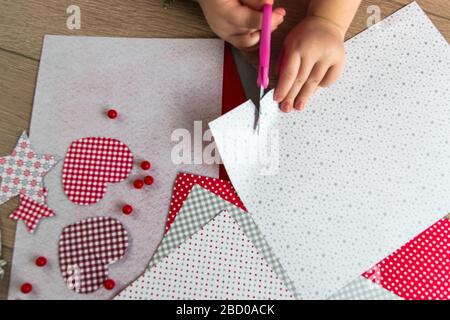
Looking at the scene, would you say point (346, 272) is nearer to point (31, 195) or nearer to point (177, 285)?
point (177, 285)

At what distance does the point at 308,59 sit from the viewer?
1.82ft

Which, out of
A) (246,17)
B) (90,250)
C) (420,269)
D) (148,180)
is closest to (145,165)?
(148,180)

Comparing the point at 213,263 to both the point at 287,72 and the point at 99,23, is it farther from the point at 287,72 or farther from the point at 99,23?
the point at 99,23

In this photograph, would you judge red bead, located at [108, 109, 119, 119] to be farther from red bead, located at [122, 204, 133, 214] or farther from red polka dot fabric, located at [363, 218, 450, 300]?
red polka dot fabric, located at [363, 218, 450, 300]

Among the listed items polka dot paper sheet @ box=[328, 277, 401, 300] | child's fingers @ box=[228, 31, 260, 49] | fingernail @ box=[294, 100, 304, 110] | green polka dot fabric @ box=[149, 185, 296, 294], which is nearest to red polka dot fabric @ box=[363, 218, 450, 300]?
polka dot paper sheet @ box=[328, 277, 401, 300]

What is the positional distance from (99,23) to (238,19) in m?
0.22

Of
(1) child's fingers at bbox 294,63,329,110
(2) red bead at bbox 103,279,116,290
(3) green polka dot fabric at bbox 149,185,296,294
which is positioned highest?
(1) child's fingers at bbox 294,63,329,110

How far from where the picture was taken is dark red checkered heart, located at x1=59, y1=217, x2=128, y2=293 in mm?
556

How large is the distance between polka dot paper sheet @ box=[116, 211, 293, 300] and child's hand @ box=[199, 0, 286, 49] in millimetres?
256

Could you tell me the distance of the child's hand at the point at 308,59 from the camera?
56 cm

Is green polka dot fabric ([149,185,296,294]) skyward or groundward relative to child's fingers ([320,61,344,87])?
groundward

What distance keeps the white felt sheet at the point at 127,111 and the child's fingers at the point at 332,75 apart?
0.15 meters

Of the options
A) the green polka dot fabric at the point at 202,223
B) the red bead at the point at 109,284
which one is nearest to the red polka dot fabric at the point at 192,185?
the green polka dot fabric at the point at 202,223
